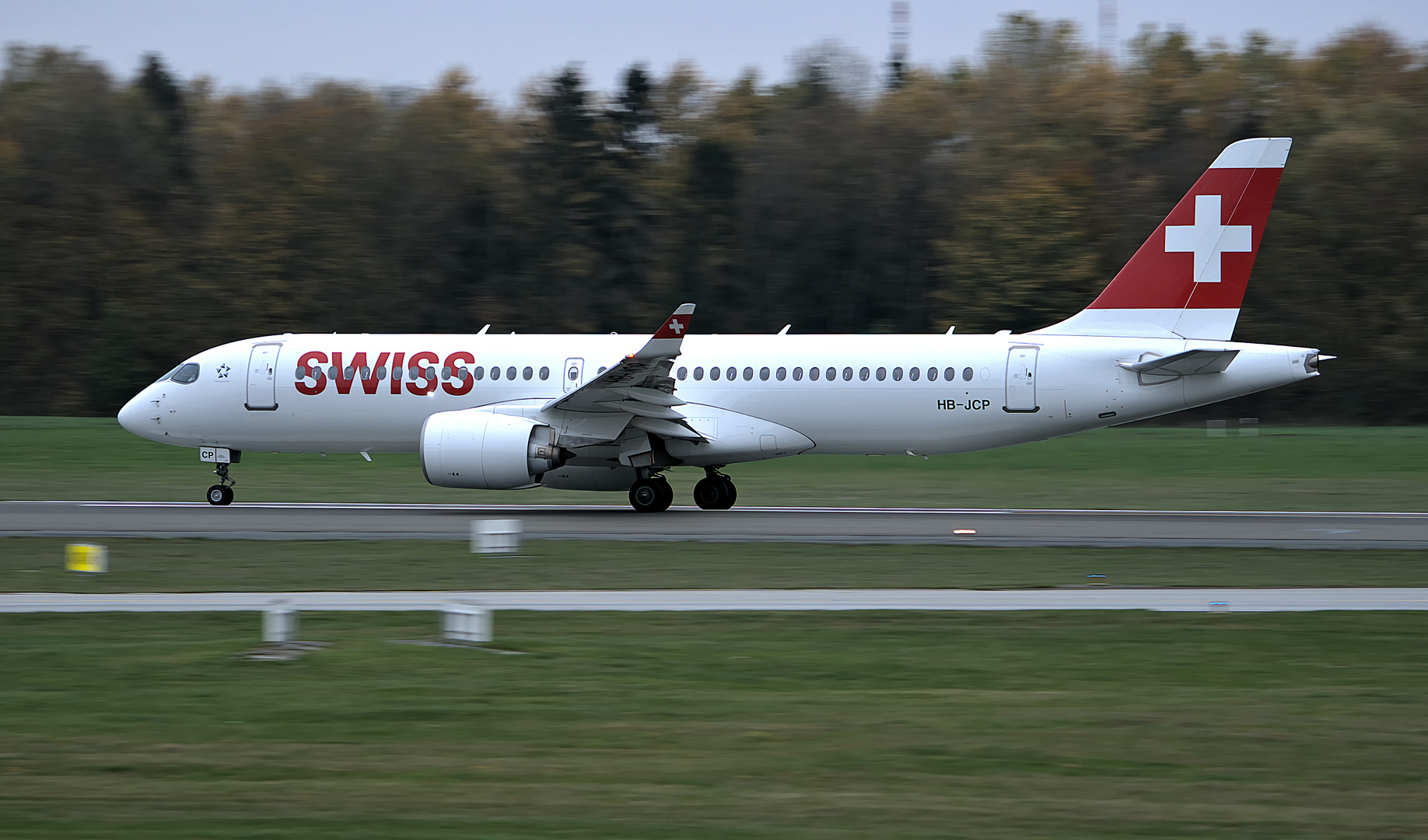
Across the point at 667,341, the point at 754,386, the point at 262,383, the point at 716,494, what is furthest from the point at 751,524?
the point at 262,383

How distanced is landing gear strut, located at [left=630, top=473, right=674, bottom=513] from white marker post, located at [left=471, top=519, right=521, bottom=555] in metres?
5.39

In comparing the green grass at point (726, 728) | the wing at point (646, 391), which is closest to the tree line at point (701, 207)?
the wing at point (646, 391)

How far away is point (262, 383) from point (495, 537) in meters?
8.95

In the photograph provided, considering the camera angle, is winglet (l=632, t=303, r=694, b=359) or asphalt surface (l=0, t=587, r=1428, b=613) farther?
winglet (l=632, t=303, r=694, b=359)

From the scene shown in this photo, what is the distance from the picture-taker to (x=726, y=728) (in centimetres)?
920

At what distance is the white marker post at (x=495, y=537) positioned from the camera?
1772 centimetres

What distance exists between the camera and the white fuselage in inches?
902

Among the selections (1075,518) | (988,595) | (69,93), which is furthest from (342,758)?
(69,93)

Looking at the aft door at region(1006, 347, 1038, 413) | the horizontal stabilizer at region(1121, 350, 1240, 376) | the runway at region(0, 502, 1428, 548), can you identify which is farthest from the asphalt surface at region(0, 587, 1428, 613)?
the aft door at region(1006, 347, 1038, 413)

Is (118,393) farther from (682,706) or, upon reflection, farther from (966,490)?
(682,706)

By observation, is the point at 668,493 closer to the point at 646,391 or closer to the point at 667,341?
the point at 646,391

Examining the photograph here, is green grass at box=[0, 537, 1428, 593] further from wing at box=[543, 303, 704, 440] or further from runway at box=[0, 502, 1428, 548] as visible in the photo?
wing at box=[543, 303, 704, 440]

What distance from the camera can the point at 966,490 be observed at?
28.0m

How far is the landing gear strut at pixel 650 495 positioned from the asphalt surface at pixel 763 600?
28.0 feet
